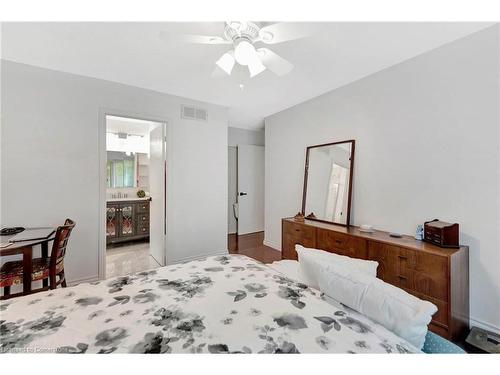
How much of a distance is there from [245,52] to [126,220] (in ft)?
12.8

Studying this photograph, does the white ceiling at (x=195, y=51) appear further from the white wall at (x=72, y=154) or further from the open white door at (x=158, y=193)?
the open white door at (x=158, y=193)

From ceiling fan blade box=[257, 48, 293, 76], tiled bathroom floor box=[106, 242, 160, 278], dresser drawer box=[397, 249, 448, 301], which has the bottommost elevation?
tiled bathroom floor box=[106, 242, 160, 278]

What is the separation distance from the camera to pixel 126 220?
419 cm

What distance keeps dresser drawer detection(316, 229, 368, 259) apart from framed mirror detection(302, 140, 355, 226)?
1.17 ft

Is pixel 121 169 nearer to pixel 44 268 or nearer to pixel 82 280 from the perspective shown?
pixel 82 280

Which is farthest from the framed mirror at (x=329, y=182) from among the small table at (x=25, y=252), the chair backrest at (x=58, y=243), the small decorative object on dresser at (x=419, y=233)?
the small table at (x=25, y=252)

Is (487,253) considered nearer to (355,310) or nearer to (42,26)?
(355,310)

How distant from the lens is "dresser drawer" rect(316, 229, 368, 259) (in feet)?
7.24

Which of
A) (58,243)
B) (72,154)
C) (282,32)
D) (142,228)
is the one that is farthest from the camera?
(142,228)

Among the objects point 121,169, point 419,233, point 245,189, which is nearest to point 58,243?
point 121,169

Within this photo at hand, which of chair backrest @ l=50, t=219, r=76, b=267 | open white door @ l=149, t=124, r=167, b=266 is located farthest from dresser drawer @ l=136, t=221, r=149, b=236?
chair backrest @ l=50, t=219, r=76, b=267

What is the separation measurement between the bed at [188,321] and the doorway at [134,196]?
1925 mm

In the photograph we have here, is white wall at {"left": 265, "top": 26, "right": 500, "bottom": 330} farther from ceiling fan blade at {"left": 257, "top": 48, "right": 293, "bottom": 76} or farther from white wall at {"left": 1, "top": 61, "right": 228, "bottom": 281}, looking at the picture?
white wall at {"left": 1, "top": 61, "right": 228, "bottom": 281}

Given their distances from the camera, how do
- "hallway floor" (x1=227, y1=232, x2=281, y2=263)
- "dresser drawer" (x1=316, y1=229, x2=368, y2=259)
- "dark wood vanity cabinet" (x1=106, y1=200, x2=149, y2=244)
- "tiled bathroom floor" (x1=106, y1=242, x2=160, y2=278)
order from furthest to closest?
"dark wood vanity cabinet" (x1=106, y1=200, x2=149, y2=244), "hallway floor" (x1=227, y1=232, x2=281, y2=263), "tiled bathroom floor" (x1=106, y1=242, x2=160, y2=278), "dresser drawer" (x1=316, y1=229, x2=368, y2=259)
